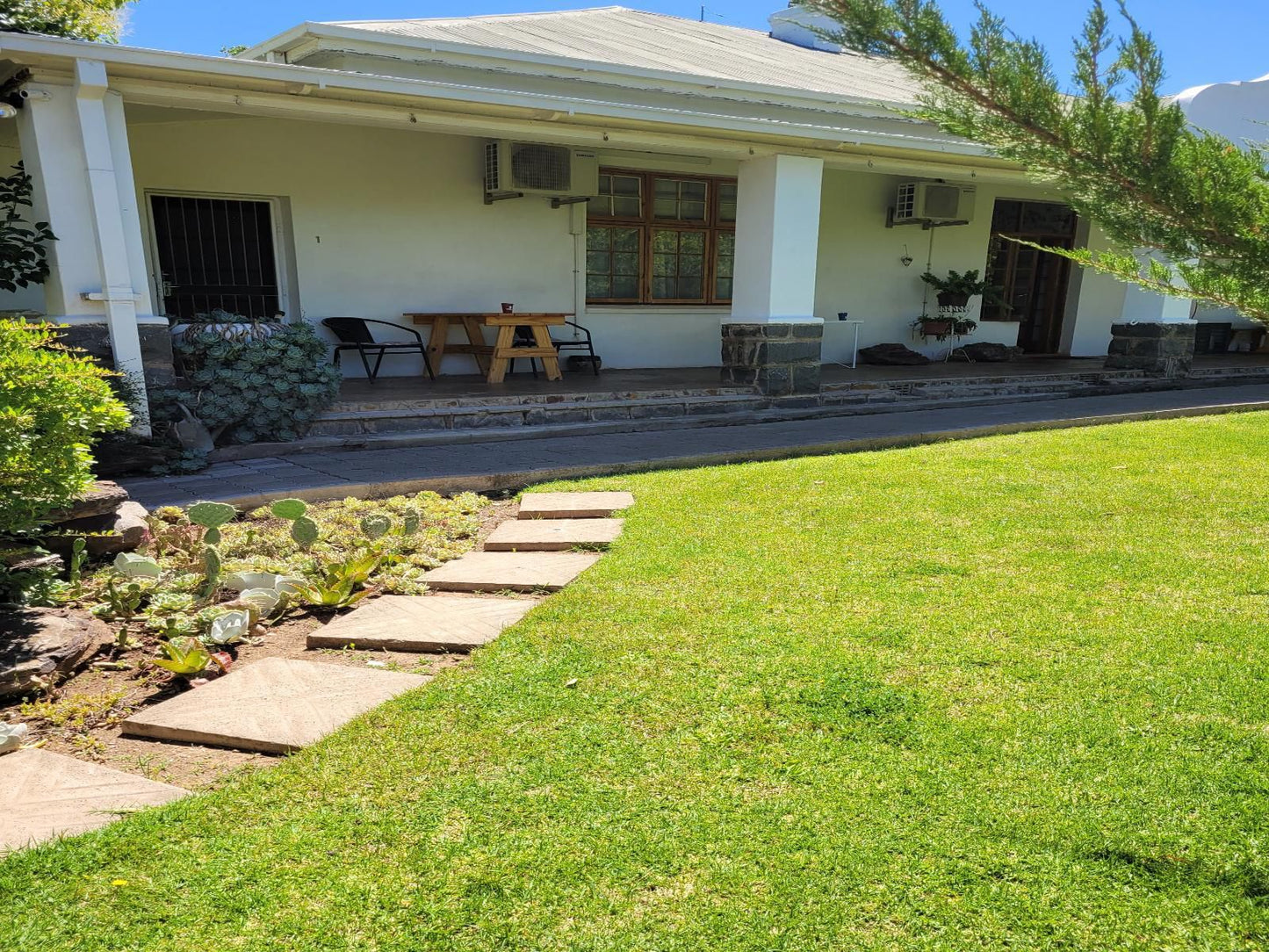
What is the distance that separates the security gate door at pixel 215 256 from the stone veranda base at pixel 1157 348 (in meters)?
10.1

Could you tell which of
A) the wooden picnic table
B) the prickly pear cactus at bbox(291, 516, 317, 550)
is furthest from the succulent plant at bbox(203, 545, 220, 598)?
the wooden picnic table

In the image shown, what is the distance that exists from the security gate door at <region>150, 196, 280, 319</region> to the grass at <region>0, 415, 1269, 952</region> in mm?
6176

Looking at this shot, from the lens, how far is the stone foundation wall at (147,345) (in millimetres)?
5410

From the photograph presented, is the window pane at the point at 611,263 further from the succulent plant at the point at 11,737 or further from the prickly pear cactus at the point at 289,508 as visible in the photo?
the succulent plant at the point at 11,737

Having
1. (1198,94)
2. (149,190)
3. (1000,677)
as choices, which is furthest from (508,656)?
(149,190)

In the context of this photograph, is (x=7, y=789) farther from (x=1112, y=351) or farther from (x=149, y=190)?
(x=1112, y=351)

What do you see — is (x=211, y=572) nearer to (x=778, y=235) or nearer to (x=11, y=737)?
(x=11, y=737)

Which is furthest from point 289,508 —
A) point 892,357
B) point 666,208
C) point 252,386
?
point 892,357

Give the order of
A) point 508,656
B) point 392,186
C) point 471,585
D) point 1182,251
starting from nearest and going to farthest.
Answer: point 1182,251 < point 508,656 < point 471,585 < point 392,186

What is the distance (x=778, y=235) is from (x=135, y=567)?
20.7ft

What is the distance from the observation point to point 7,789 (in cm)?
224

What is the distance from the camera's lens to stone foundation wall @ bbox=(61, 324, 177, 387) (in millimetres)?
5410

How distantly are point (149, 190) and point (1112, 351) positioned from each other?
11166 mm

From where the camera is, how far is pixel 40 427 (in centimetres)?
292
